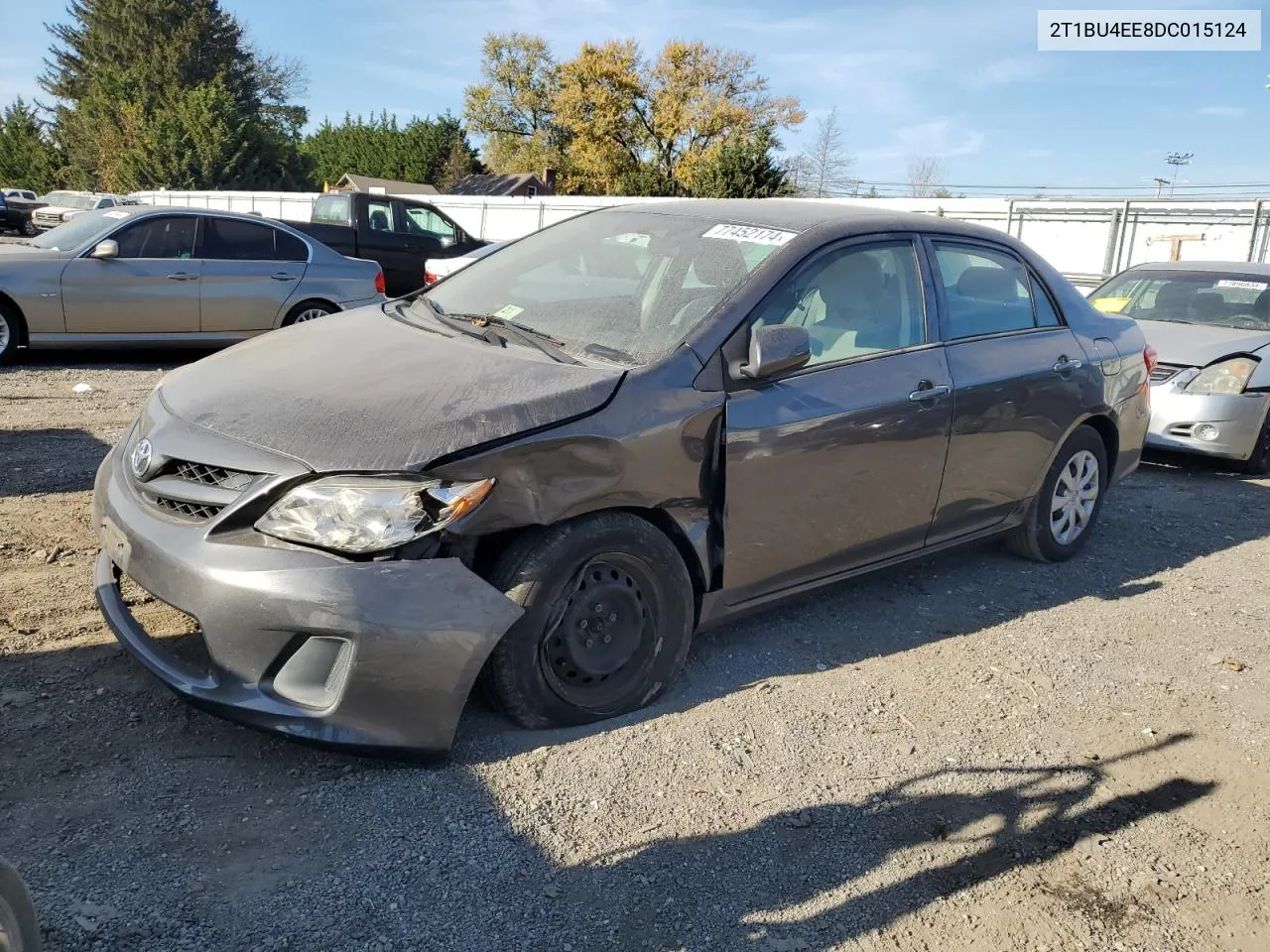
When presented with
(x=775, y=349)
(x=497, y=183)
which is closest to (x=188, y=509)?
(x=775, y=349)

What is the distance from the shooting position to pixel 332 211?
15984 mm

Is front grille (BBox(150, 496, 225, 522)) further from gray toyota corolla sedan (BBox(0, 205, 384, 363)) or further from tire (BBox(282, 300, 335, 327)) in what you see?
tire (BBox(282, 300, 335, 327))

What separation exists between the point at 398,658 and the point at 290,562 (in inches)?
Answer: 15.4

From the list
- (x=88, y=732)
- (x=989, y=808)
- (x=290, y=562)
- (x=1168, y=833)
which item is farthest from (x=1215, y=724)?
(x=88, y=732)

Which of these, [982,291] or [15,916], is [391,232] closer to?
[982,291]

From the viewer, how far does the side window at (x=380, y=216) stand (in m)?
15.7

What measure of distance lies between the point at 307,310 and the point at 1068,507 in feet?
25.2

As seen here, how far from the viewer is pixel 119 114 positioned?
202 ft

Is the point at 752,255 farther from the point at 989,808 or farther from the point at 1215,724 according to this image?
the point at 1215,724

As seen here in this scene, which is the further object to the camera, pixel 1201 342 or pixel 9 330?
pixel 9 330

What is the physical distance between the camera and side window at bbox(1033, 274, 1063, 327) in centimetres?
501

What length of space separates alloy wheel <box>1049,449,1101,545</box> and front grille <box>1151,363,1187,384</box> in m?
2.89

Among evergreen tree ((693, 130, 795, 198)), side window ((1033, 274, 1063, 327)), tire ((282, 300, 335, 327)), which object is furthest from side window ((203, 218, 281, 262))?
evergreen tree ((693, 130, 795, 198))

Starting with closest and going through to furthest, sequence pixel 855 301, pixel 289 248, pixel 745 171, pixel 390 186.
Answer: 1. pixel 855 301
2. pixel 289 248
3. pixel 745 171
4. pixel 390 186
